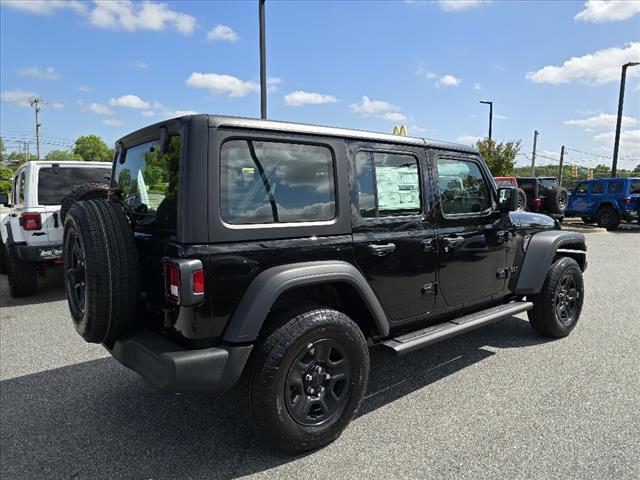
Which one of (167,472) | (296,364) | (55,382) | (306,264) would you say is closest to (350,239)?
(306,264)

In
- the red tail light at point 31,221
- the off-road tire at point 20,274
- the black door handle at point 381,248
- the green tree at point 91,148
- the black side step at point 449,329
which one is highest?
the green tree at point 91,148

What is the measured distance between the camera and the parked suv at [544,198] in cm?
1559

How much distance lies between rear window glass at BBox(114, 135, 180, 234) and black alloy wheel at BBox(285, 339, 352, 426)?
42.4 inches

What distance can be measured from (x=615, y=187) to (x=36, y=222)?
17702 millimetres

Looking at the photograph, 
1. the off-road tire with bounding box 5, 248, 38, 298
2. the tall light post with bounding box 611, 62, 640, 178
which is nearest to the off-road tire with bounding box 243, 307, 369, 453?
the off-road tire with bounding box 5, 248, 38, 298

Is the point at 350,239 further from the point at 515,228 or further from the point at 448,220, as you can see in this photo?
the point at 515,228

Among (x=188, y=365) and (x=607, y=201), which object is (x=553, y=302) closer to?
(x=188, y=365)

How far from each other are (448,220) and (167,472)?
2605mm

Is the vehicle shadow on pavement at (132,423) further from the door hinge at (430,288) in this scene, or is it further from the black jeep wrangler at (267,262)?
the door hinge at (430,288)

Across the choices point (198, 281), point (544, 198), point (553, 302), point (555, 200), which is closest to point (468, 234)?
point (553, 302)

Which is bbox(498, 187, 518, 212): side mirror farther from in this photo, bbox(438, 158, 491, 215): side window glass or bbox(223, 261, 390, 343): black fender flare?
bbox(223, 261, 390, 343): black fender flare

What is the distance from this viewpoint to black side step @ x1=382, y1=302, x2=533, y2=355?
10.3 ft

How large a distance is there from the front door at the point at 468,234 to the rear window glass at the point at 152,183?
200 cm

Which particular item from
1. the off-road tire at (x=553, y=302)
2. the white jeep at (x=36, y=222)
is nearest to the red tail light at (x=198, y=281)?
the off-road tire at (x=553, y=302)
